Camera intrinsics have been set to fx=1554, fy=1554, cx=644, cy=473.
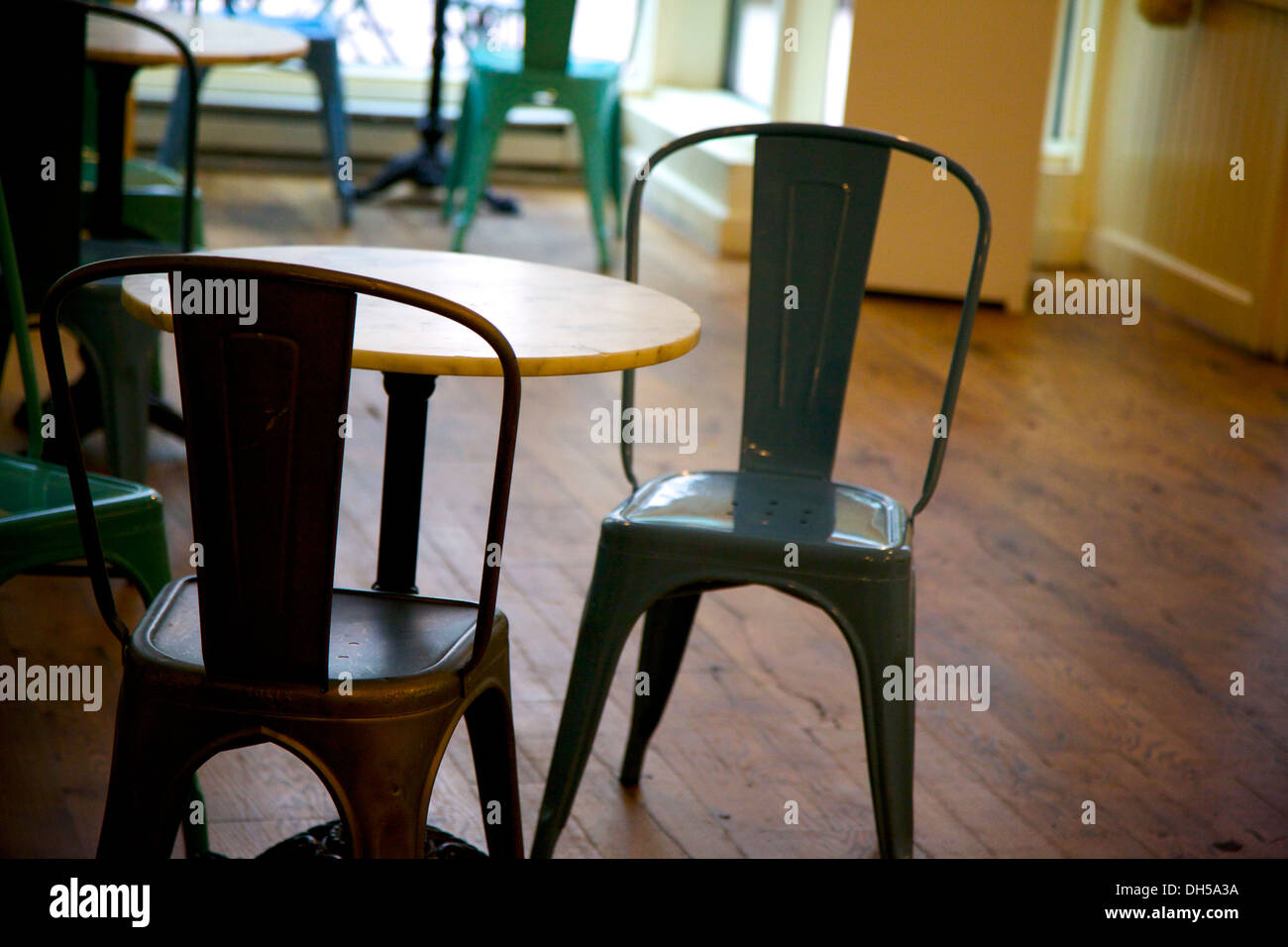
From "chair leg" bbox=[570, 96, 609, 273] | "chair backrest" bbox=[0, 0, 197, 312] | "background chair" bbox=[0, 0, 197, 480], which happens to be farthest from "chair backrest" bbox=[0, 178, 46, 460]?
"chair leg" bbox=[570, 96, 609, 273]

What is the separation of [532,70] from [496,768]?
3.53m

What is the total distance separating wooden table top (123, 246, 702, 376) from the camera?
1.46 m

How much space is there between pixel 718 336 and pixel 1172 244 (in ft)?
5.07

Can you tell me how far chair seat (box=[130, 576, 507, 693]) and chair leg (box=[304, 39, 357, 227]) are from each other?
381 centimetres

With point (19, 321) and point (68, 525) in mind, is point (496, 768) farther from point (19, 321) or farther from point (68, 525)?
point (19, 321)

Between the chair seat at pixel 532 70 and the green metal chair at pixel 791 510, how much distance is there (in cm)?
288

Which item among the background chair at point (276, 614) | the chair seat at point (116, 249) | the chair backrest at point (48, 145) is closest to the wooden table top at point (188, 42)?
the chair seat at point (116, 249)

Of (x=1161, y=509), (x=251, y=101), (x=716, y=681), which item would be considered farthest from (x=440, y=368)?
(x=251, y=101)

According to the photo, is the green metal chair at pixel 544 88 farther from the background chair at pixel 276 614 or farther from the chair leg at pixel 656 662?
the background chair at pixel 276 614

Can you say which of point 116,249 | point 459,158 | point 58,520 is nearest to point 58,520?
point 58,520

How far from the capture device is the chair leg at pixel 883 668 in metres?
1.76

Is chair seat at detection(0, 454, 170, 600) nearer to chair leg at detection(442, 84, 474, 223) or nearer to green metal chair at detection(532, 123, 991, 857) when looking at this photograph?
green metal chair at detection(532, 123, 991, 857)

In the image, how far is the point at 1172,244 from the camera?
484 centimetres
